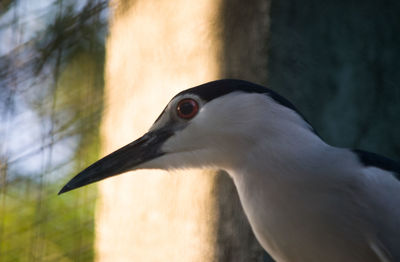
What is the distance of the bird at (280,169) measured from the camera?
37.1 inches

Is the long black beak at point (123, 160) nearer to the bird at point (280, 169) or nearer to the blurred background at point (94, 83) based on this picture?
the bird at point (280, 169)

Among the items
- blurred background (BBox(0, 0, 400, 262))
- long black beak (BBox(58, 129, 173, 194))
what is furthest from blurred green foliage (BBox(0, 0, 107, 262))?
long black beak (BBox(58, 129, 173, 194))

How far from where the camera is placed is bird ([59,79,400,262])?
3.09 feet

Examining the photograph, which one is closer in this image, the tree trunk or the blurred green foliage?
the tree trunk

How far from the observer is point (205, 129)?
1103 millimetres

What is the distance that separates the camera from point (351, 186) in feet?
3.18

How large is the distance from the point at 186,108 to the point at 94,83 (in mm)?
544

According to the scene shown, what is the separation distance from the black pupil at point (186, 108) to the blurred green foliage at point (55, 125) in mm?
510

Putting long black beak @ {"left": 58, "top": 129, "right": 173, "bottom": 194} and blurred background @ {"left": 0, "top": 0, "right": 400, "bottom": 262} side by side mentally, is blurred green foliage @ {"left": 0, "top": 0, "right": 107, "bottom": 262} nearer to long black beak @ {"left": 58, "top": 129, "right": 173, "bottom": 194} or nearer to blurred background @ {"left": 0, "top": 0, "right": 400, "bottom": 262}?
blurred background @ {"left": 0, "top": 0, "right": 400, "bottom": 262}

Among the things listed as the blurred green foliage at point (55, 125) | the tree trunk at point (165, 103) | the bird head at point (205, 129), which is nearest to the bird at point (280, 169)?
the bird head at point (205, 129)

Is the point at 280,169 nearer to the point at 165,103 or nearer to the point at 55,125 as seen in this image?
the point at 165,103

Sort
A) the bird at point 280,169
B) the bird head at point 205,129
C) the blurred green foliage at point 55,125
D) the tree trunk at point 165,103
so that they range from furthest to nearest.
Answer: the blurred green foliage at point 55,125 → the tree trunk at point 165,103 → the bird head at point 205,129 → the bird at point 280,169

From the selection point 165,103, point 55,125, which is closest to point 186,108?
point 165,103

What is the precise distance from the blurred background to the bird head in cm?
19
